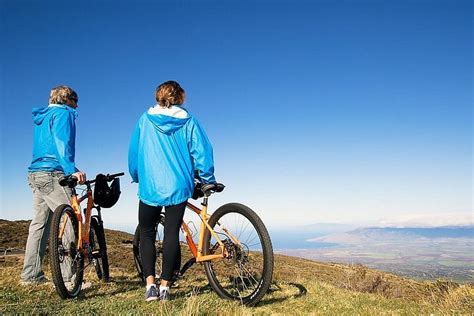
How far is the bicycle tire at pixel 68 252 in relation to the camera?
493cm

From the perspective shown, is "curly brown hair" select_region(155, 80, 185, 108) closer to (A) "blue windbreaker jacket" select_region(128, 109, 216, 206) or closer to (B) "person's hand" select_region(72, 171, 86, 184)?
(A) "blue windbreaker jacket" select_region(128, 109, 216, 206)

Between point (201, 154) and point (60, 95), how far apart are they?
9.98 feet

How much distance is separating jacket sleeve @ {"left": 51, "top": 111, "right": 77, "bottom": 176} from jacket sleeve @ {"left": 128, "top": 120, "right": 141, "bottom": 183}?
1.17 meters

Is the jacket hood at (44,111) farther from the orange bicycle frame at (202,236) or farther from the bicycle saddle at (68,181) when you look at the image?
the orange bicycle frame at (202,236)

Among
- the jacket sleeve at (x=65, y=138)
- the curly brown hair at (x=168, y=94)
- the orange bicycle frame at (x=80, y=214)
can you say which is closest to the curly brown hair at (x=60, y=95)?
the jacket sleeve at (x=65, y=138)

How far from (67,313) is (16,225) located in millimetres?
28858

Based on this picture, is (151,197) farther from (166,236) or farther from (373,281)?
(373,281)

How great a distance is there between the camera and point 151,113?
196 inches

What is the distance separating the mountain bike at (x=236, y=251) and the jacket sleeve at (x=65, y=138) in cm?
217

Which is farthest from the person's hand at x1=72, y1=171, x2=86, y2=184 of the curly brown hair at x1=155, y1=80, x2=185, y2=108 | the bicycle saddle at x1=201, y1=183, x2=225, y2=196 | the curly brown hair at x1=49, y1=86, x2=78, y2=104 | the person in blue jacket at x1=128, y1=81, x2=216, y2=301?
the bicycle saddle at x1=201, y1=183, x2=225, y2=196

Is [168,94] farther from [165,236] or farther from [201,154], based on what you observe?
[165,236]

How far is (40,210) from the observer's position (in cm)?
631

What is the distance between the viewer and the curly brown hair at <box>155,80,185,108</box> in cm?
497

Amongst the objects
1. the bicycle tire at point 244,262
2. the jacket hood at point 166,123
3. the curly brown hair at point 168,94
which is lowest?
the bicycle tire at point 244,262
